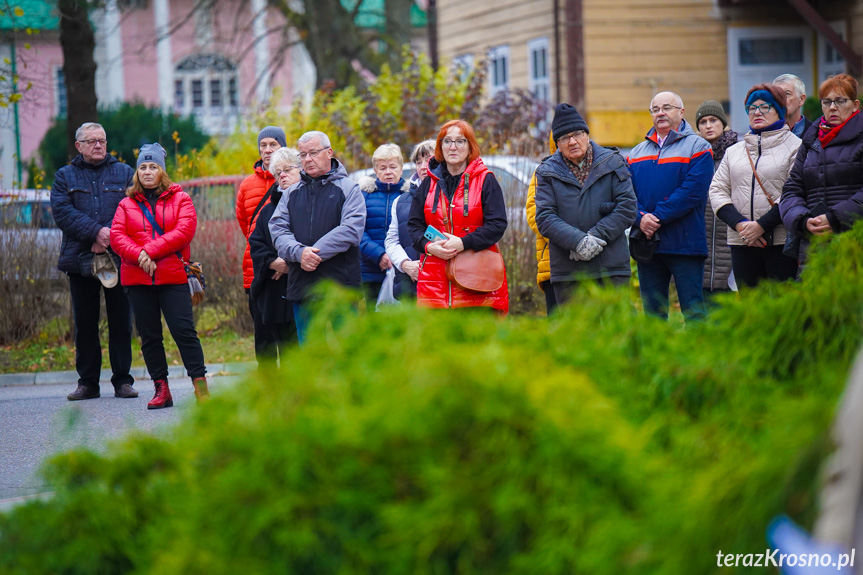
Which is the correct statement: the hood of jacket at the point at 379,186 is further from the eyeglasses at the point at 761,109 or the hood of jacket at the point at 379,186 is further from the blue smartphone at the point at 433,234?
the eyeglasses at the point at 761,109

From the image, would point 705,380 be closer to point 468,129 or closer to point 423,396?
point 423,396

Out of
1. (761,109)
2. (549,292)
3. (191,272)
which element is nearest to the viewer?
(761,109)

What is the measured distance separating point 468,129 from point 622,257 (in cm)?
134

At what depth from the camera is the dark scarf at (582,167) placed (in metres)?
6.75

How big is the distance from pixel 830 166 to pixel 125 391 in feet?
19.3

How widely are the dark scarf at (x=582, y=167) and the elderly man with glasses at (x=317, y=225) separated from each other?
5.03 ft

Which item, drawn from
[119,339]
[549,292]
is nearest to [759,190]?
[549,292]

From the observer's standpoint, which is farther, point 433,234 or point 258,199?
point 258,199

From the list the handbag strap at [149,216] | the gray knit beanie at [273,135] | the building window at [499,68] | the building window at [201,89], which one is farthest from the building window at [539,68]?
the building window at [201,89]

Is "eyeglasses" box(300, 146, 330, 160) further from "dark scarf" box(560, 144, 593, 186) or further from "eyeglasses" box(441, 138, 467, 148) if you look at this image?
"dark scarf" box(560, 144, 593, 186)

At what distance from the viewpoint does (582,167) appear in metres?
6.78

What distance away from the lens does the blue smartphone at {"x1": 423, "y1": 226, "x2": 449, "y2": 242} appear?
660 cm

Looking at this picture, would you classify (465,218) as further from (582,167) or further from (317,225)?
(317,225)

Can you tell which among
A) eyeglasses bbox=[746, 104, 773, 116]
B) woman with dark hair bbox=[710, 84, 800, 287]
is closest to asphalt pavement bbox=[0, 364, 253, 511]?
woman with dark hair bbox=[710, 84, 800, 287]
